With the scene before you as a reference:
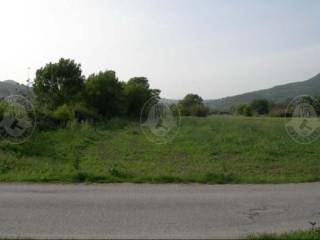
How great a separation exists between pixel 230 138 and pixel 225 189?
14346 millimetres

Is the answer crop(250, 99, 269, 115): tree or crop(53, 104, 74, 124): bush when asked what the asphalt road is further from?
crop(250, 99, 269, 115): tree

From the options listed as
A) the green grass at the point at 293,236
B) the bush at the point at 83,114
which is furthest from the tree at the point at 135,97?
the green grass at the point at 293,236

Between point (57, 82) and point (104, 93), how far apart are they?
5.70 m

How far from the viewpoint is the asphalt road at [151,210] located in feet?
20.6

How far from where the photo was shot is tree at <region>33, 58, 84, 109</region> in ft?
147

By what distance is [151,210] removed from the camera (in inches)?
296

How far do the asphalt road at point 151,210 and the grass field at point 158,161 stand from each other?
904 mm

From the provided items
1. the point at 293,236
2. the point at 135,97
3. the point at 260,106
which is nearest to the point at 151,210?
the point at 293,236

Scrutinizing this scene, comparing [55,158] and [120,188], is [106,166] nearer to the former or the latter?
[55,158]

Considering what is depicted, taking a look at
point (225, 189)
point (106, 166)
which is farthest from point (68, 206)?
point (106, 166)

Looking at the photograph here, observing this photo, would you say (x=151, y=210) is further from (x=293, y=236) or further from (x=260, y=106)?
(x=260, y=106)

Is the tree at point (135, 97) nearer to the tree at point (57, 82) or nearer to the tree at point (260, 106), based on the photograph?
the tree at point (57, 82)

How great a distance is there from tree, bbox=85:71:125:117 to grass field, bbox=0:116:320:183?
2184 cm

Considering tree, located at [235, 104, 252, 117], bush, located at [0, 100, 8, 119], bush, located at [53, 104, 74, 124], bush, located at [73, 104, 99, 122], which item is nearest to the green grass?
bush, located at [0, 100, 8, 119]
